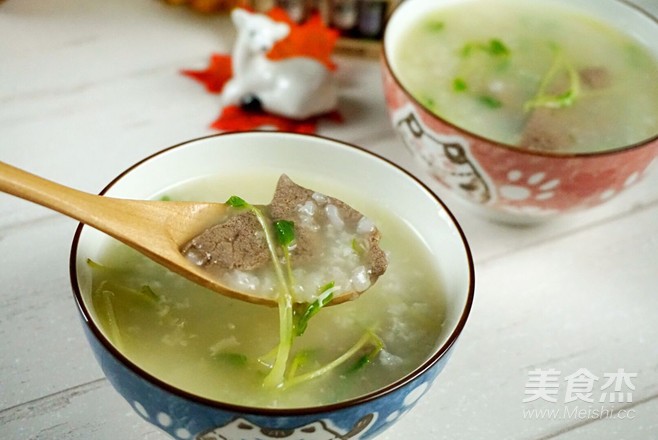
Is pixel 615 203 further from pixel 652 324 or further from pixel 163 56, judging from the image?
pixel 163 56

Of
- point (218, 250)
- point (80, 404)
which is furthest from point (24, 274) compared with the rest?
point (218, 250)

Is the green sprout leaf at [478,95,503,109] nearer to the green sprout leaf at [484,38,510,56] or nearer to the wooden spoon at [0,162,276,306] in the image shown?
the green sprout leaf at [484,38,510,56]

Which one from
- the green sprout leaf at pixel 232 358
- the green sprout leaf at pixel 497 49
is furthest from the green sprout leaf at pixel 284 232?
the green sprout leaf at pixel 497 49

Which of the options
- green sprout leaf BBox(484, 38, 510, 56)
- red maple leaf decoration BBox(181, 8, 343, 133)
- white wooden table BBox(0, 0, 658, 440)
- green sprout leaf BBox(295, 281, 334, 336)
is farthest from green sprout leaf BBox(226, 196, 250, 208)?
green sprout leaf BBox(484, 38, 510, 56)

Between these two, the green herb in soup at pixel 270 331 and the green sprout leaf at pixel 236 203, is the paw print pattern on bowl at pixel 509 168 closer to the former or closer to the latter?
the green herb in soup at pixel 270 331

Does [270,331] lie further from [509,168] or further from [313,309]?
[509,168]

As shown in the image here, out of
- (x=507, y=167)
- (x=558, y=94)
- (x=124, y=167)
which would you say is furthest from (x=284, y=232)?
(x=558, y=94)

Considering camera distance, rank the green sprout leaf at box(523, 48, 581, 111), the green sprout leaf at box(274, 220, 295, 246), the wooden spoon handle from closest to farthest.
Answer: the wooden spoon handle, the green sprout leaf at box(274, 220, 295, 246), the green sprout leaf at box(523, 48, 581, 111)
